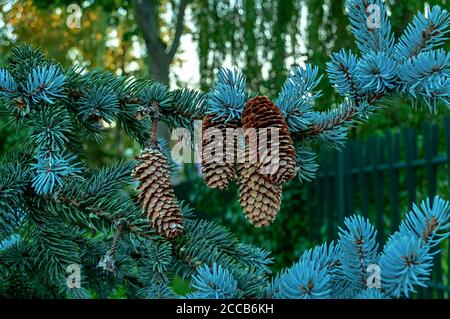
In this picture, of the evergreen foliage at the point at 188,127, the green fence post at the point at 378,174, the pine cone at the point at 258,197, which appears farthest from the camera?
the green fence post at the point at 378,174

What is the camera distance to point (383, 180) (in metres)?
3.86

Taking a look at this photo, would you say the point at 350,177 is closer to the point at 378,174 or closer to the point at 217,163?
the point at 378,174

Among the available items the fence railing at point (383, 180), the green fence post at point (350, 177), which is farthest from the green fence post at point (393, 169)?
the green fence post at point (350, 177)

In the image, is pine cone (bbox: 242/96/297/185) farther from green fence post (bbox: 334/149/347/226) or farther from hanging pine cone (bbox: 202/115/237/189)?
green fence post (bbox: 334/149/347/226)

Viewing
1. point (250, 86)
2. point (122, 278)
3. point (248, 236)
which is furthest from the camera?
point (248, 236)

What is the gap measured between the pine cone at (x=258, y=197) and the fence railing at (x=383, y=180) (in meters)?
2.37

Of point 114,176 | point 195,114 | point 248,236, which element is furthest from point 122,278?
point 248,236

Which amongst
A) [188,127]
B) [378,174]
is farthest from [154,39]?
[188,127]

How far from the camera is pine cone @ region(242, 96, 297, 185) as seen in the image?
28.5 inches

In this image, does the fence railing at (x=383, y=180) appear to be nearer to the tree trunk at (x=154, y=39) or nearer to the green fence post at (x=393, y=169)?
the green fence post at (x=393, y=169)

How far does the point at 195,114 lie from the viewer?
890 millimetres

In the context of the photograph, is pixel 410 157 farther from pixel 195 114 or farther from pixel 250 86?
pixel 195 114

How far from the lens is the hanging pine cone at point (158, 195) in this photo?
0.76 metres
